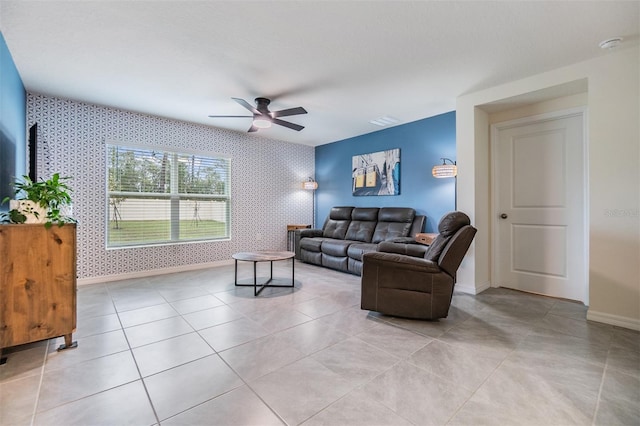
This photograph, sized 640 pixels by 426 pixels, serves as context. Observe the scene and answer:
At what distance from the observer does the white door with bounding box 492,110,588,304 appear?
3.13 m

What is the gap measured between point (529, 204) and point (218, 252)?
4.75m

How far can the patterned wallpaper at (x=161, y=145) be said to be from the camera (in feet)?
12.0

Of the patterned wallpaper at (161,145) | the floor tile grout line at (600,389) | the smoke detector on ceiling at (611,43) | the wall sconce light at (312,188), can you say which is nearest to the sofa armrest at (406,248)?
the floor tile grout line at (600,389)

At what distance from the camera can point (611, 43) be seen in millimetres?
2355

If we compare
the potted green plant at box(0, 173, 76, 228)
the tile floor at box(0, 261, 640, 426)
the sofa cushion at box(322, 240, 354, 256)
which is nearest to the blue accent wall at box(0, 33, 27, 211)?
the potted green plant at box(0, 173, 76, 228)

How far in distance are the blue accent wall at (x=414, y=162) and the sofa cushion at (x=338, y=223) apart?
32 cm

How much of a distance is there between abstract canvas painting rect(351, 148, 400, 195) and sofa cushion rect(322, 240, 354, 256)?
4.11ft

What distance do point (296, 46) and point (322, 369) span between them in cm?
256

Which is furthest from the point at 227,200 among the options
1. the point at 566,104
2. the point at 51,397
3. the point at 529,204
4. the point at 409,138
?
the point at 566,104

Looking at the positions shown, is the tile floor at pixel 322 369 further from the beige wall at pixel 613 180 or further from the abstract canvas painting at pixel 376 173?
the abstract canvas painting at pixel 376 173

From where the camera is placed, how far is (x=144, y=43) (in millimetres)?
2434

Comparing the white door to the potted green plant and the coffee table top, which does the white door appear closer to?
the coffee table top

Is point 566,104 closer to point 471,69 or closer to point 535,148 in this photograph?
point 535,148

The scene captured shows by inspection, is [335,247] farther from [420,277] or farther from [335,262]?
[420,277]
